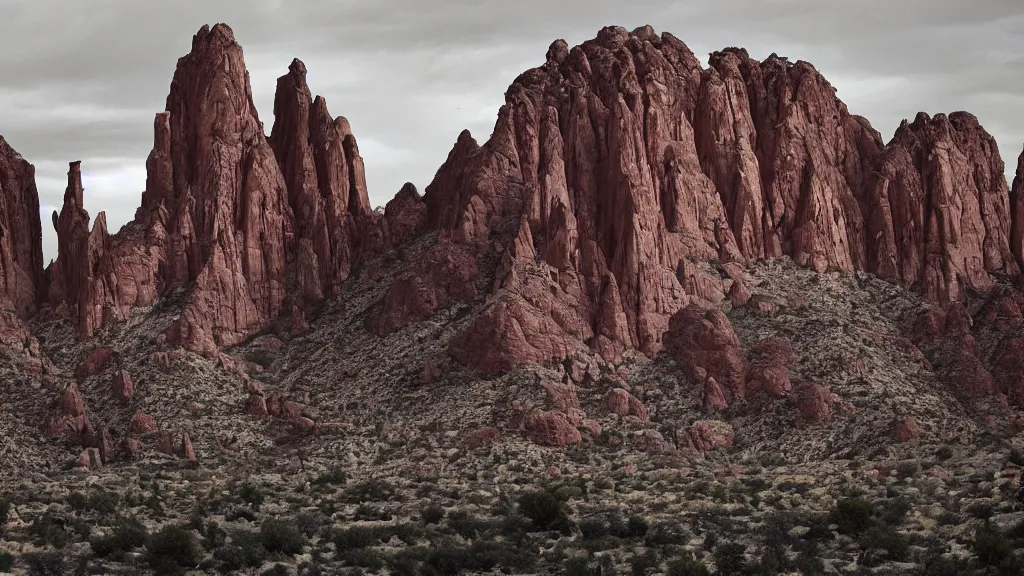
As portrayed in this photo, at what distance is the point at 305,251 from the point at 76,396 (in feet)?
108

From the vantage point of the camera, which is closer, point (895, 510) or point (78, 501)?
point (895, 510)

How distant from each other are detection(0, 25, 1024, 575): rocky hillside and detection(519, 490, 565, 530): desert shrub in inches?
19.6

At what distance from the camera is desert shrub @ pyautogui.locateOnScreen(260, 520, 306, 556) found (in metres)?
113

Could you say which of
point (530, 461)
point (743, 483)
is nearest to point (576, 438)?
point (530, 461)

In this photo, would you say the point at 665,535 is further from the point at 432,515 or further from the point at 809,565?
the point at 432,515

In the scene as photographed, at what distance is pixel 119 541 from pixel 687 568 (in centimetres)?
3214

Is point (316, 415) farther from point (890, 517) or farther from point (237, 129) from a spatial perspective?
point (890, 517)

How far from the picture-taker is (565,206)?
550ft

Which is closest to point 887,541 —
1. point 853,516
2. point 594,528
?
point 853,516

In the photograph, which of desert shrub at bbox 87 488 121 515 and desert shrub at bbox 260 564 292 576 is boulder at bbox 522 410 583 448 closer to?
desert shrub at bbox 87 488 121 515

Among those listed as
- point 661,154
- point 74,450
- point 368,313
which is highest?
point 661,154

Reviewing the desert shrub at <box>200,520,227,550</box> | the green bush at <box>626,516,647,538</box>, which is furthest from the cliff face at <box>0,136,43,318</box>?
the green bush at <box>626,516,647,538</box>

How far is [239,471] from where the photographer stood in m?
142

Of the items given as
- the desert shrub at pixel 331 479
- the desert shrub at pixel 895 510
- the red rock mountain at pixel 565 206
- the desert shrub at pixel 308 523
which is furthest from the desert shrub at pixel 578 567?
the red rock mountain at pixel 565 206
